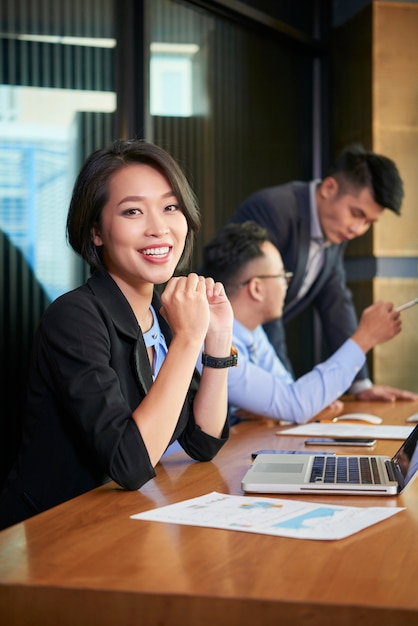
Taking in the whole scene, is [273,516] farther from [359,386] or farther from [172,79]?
[172,79]

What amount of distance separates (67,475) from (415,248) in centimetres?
311

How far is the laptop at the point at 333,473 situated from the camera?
139 centimetres

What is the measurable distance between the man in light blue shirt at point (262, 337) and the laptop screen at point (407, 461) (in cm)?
80

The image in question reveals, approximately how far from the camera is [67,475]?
159 centimetres

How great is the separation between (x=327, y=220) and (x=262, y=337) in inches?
29.3

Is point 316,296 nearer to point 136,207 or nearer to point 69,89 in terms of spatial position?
point 69,89

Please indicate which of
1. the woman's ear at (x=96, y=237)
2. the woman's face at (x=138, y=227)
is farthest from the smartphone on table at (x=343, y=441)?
the woman's ear at (x=96, y=237)

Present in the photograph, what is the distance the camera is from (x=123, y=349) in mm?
1682

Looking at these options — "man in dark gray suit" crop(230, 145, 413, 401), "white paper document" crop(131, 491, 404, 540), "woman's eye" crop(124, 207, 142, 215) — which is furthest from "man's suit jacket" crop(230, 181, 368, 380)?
"white paper document" crop(131, 491, 404, 540)

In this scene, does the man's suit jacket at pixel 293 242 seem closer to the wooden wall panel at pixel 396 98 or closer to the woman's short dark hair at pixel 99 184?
the wooden wall panel at pixel 396 98

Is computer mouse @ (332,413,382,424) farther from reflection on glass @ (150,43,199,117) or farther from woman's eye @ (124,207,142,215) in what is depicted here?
reflection on glass @ (150,43,199,117)

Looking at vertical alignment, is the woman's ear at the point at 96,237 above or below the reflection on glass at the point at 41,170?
below

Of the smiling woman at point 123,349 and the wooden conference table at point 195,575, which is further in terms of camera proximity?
the smiling woman at point 123,349

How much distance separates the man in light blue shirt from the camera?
7.87 ft
